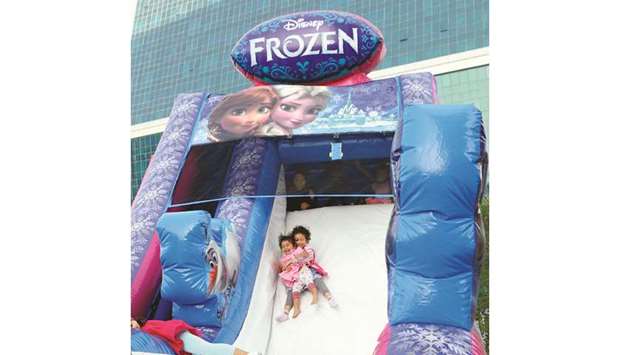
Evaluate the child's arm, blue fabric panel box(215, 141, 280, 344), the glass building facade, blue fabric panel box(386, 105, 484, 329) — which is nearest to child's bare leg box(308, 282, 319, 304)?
the child's arm

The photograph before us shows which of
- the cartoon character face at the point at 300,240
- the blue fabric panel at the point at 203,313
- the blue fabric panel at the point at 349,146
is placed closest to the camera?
the blue fabric panel at the point at 203,313

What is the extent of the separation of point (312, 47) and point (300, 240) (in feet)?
2.45

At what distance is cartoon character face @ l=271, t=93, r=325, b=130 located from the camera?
224cm

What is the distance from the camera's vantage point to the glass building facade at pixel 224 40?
8.66 ft

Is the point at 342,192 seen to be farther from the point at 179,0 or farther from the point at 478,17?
the point at 179,0

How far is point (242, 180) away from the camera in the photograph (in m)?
2.54

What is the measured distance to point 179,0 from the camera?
348cm

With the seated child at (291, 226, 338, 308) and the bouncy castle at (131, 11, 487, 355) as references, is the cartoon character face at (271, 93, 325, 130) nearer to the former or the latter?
the bouncy castle at (131, 11, 487, 355)

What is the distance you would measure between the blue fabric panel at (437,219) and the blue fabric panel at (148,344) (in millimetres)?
830

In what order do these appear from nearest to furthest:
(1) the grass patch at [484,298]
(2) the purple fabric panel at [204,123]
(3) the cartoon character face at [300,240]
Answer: (1) the grass patch at [484,298], (2) the purple fabric panel at [204,123], (3) the cartoon character face at [300,240]

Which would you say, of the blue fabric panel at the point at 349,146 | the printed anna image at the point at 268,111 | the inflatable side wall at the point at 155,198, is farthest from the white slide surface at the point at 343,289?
the printed anna image at the point at 268,111

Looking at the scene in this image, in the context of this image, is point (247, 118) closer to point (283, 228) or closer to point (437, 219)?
point (283, 228)

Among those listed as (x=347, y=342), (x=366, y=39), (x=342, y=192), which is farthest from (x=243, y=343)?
(x=366, y=39)

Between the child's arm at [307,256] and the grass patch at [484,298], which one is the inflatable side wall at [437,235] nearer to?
the grass patch at [484,298]
